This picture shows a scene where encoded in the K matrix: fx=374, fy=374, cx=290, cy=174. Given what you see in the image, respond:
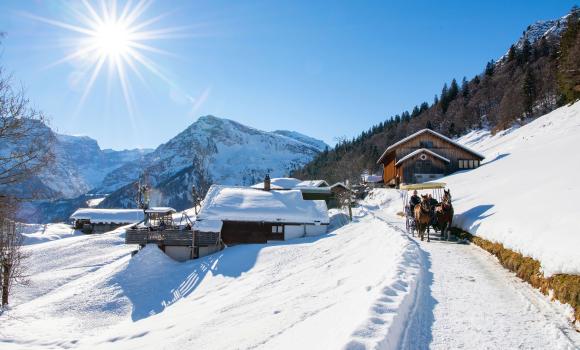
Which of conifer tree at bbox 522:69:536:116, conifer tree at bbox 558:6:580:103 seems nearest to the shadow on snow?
conifer tree at bbox 558:6:580:103

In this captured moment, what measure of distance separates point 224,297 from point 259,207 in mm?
19384

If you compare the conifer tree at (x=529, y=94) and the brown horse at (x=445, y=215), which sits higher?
the conifer tree at (x=529, y=94)

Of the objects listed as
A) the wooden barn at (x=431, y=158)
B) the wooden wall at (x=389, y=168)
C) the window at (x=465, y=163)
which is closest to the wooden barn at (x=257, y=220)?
the wooden barn at (x=431, y=158)

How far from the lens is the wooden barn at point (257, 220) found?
1323 inches

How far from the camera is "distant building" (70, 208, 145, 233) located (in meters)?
59.2

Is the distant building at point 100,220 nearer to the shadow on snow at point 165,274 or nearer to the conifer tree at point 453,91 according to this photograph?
the shadow on snow at point 165,274

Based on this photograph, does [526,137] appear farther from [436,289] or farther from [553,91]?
[436,289]

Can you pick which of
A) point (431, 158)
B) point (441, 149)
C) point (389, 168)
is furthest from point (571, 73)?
point (389, 168)

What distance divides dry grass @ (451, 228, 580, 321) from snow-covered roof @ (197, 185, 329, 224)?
21903 mm

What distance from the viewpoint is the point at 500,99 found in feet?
302

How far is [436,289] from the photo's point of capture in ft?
28.5

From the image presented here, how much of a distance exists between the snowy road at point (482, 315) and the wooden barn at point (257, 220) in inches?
945

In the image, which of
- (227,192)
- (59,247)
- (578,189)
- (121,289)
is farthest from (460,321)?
(59,247)

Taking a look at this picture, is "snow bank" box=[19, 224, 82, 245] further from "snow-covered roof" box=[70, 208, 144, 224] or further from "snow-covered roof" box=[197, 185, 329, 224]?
"snow-covered roof" box=[197, 185, 329, 224]
